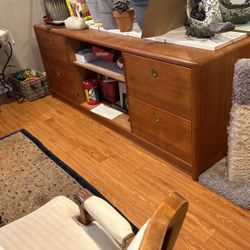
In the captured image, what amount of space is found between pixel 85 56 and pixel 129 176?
104cm

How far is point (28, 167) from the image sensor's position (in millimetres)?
1969

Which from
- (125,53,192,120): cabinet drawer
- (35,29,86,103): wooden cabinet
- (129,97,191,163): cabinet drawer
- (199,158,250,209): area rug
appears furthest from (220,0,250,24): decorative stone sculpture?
(35,29,86,103): wooden cabinet

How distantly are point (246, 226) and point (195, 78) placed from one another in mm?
729

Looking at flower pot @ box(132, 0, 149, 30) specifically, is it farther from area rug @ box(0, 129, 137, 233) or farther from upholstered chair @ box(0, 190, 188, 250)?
upholstered chair @ box(0, 190, 188, 250)

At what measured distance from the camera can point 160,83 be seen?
157 centimetres

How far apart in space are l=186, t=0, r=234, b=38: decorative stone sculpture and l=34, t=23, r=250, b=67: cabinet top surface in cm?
10

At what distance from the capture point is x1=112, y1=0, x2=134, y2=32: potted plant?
6.01ft

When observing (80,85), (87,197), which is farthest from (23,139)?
(87,197)

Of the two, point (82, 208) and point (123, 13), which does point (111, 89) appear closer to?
point (123, 13)

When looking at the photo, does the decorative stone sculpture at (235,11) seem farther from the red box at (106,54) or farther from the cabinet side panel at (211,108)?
the red box at (106,54)

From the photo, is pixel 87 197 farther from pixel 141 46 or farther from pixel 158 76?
pixel 141 46

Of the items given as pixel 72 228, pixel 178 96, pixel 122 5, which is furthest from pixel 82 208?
pixel 122 5

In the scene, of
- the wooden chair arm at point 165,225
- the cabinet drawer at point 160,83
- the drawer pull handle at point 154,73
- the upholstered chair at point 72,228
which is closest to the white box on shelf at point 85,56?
the cabinet drawer at point 160,83

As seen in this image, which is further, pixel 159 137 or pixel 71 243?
pixel 159 137
